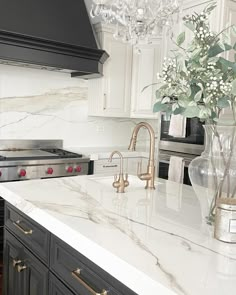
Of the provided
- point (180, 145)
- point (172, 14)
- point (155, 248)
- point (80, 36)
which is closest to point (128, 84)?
point (80, 36)

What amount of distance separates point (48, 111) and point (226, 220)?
300cm

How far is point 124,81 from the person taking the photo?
12.8ft

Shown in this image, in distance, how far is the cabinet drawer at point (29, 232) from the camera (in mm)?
1330

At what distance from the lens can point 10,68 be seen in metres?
3.43

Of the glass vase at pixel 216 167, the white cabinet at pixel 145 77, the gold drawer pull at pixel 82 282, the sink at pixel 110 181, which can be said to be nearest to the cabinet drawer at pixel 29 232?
the gold drawer pull at pixel 82 282

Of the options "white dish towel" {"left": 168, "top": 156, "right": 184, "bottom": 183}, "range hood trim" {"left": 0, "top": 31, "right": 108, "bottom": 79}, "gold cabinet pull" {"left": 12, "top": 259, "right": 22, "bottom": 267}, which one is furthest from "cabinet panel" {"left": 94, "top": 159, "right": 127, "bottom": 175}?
"gold cabinet pull" {"left": 12, "top": 259, "right": 22, "bottom": 267}

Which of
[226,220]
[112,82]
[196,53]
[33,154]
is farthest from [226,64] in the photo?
[112,82]

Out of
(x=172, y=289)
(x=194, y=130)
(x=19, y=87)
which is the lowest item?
(x=172, y=289)

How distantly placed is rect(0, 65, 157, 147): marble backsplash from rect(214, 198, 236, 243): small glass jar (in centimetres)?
289

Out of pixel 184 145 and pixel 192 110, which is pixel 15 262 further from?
pixel 184 145

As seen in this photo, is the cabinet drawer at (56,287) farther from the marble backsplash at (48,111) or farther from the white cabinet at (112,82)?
the white cabinet at (112,82)

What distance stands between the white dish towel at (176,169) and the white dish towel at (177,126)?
0.80ft

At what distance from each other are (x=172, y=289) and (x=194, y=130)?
2.40 m

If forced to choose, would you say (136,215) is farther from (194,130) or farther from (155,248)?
(194,130)
